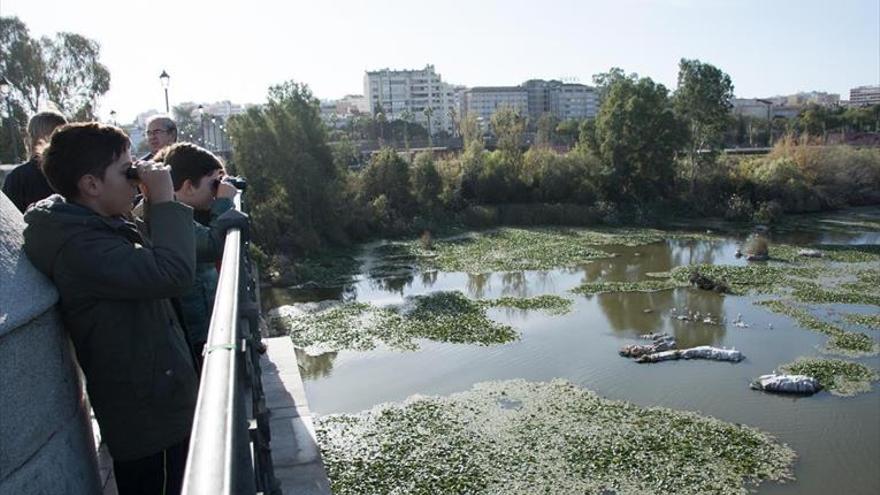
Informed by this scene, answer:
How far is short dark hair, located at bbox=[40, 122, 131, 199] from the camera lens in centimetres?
197

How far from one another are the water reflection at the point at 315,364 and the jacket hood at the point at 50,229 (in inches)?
516

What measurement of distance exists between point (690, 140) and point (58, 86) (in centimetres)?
3639

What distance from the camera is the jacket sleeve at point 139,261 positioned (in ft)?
5.88

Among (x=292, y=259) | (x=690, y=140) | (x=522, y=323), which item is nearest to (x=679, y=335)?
(x=522, y=323)

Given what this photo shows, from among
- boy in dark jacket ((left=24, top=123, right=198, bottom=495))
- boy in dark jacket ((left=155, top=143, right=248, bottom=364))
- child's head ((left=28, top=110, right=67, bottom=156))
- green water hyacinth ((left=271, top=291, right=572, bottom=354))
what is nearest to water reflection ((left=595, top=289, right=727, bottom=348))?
green water hyacinth ((left=271, top=291, right=572, bottom=354))

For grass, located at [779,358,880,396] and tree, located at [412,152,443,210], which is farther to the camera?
tree, located at [412,152,443,210]

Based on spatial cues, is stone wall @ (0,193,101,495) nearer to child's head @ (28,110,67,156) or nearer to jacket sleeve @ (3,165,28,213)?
jacket sleeve @ (3,165,28,213)

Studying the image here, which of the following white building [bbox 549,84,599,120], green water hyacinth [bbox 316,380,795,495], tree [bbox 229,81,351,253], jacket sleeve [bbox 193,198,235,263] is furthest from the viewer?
white building [bbox 549,84,599,120]

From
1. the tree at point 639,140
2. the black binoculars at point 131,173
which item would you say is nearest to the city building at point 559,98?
the tree at point 639,140

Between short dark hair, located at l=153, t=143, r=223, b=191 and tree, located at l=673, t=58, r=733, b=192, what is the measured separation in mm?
38920

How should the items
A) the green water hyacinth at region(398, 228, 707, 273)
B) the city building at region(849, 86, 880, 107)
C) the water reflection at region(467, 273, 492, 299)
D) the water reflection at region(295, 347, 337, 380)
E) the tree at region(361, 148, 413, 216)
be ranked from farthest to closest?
the city building at region(849, 86, 880, 107) < the tree at region(361, 148, 413, 216) < the green water hyacinth at region(398, 228, 707, 273) < the water reflection at region(467, 273, 492, 299) < the water reflection at region(295, 347, 337, 380)

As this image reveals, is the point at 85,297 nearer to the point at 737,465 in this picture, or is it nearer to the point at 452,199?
the point at 737,465

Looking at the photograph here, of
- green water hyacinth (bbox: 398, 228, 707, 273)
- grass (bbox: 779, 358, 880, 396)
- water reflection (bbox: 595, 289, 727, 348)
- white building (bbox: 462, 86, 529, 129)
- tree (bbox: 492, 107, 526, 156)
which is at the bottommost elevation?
grass (bbox: 779, 358, 880, 396)

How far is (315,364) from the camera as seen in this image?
50.1 feet
